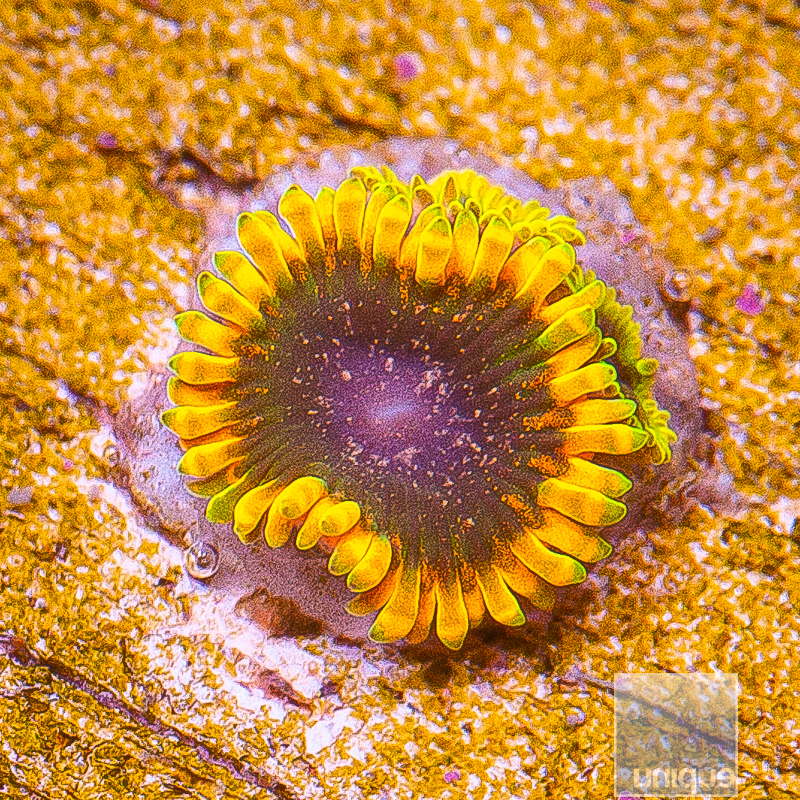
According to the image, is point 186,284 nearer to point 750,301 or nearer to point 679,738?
point 750,301

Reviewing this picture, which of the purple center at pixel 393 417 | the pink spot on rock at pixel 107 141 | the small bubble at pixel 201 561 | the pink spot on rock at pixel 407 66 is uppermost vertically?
the pink spot on rock at pixel 407 66

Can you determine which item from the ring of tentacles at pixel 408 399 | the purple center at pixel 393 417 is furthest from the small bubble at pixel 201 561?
the purple center at pixel 393 417

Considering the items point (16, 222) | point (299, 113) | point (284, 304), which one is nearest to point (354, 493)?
point (284, 304)

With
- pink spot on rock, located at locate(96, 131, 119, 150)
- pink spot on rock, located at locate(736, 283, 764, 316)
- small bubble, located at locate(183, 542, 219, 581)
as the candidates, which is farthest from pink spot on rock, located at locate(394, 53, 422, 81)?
small bubble, located at locate(183, 542, 219, 581)

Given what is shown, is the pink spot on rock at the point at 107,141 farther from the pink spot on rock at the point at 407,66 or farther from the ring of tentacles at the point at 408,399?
the pink spot on rock at the point at 407,66

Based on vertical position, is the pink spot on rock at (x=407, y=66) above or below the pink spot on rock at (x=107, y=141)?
above

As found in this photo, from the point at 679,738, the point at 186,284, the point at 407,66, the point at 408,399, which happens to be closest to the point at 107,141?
the point at 186,284

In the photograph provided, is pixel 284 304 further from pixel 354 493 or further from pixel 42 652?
pixel 42 652
